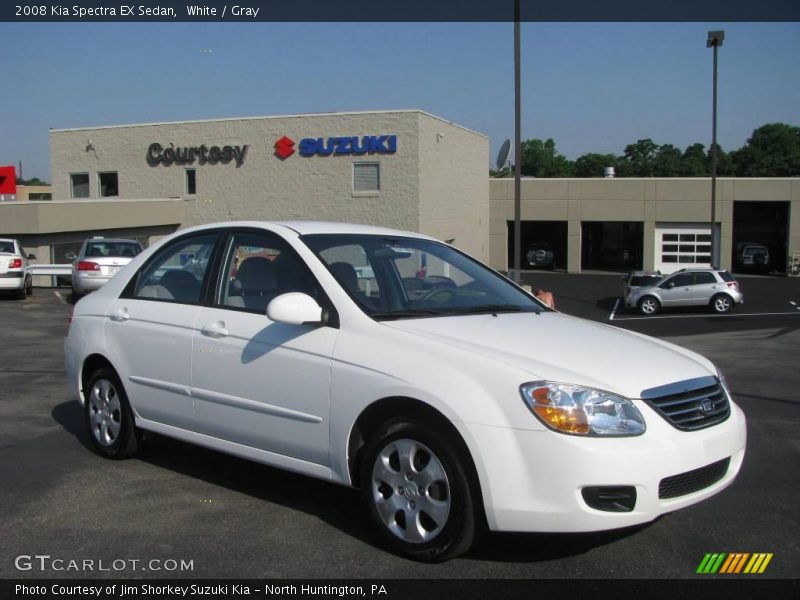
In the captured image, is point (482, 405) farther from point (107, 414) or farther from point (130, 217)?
point (130, 217)

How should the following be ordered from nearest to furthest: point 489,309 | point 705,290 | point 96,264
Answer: point 489,309, point 96,264, point 705,290

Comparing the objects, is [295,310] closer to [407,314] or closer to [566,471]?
[407,314]

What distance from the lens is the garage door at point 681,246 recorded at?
156 feet

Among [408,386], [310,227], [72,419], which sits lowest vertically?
[72,419]

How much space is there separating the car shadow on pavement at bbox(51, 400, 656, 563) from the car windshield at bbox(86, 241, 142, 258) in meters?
13.5

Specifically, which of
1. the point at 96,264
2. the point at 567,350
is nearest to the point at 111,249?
the point at 96,264

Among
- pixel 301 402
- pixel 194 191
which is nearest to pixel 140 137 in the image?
pixel 194 191

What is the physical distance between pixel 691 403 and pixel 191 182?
105 feet

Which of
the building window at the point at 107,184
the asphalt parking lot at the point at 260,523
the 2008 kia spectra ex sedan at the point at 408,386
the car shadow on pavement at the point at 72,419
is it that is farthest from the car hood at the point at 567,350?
the building window at the point at 107,184

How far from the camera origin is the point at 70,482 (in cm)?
531

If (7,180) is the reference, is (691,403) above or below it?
below

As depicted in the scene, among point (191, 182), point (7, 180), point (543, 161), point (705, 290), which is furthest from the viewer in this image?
point (543, 161)

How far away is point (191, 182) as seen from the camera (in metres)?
33.9

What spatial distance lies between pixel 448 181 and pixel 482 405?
31.6 meters
